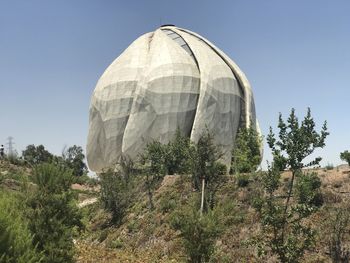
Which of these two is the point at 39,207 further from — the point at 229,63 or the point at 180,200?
the point at 229,63

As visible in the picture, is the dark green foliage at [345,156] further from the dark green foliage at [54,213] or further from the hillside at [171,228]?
the dark green foliage at [54,213]

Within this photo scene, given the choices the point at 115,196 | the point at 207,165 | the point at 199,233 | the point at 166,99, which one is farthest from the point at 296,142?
the point at 166,99

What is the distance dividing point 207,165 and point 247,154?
1334 centimetres

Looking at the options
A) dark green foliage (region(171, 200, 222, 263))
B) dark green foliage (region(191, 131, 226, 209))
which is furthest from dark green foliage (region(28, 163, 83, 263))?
dark green foliage (region(191, 131, 226, 209))

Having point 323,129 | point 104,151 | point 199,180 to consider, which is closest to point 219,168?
point 199,180

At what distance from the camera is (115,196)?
33.7 metres

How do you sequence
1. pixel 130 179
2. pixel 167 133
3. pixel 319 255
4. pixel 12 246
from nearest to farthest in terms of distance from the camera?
pixel 12 246 < pixel 319 255 < pixel 130 179 < pixel 167 133

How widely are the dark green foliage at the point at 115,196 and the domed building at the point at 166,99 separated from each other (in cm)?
1548

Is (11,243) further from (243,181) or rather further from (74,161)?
(74,161)

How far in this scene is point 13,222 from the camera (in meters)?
11.8

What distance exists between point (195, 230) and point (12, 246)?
7766 millimetres

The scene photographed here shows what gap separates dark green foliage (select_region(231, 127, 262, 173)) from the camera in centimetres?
3859

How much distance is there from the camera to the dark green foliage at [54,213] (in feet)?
56.0

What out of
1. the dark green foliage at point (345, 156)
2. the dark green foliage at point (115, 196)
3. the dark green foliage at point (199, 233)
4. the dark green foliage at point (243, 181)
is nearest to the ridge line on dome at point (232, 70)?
the dark green foliage at point (345, 156)
